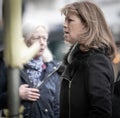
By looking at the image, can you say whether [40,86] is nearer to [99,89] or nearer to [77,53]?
[77,53]

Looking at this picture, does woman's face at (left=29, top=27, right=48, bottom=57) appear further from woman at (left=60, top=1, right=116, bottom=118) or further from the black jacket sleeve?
the black jacket sleeve

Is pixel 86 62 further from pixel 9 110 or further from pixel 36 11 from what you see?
pixel 36 11

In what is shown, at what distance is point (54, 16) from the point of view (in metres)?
3.07

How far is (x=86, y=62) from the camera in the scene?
5.76ft

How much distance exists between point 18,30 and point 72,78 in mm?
943

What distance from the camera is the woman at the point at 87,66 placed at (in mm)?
1689

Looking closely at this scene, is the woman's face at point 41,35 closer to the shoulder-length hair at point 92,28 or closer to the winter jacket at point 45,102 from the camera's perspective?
the winter jacket at point 45,102

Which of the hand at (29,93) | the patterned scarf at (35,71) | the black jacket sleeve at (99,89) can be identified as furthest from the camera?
the patterned scarf at (35,71)

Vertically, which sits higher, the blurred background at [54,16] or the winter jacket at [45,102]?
the blurred background at [54,16]

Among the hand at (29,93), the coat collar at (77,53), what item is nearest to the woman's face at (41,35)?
the hand at (29,93)

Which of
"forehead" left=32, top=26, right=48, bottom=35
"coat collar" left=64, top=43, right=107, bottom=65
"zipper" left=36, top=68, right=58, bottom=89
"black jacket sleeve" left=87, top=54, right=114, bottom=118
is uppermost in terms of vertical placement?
"forehead" left=32, top=26, right=48, bottom=35

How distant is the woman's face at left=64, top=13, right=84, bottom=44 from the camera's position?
1786 mm

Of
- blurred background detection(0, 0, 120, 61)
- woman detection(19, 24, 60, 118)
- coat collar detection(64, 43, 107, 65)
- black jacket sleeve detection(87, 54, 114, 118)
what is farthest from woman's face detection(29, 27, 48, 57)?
black jacket sleeve detection(87, 54, 114, 118)

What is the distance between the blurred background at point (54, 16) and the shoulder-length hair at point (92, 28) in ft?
3.57
